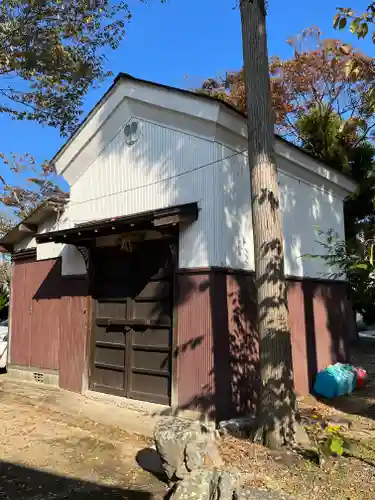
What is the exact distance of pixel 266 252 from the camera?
5770mm

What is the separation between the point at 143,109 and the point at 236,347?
4389 mm

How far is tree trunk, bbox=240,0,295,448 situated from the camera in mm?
5547

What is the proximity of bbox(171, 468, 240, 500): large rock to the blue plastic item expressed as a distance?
4642mm

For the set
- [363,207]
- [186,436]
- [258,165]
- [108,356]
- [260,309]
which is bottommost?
[186,436]

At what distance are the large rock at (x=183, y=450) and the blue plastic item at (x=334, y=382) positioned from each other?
4.00 meters

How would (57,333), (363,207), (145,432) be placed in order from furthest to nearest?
1. (363,207)
2. (57,333)
3. (145,432)

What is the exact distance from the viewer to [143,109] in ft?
26.8

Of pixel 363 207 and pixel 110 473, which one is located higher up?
pixel 363 207

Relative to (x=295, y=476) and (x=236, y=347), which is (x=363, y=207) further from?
(x=295, y=476)

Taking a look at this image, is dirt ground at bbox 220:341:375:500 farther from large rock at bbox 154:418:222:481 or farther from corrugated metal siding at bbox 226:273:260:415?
corrugated metal siding at bbox 226:273:260:415

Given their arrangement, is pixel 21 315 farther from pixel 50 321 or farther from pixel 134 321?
pixel 134 321

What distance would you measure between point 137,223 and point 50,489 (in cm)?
386

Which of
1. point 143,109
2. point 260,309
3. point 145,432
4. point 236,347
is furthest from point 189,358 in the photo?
point 143,109

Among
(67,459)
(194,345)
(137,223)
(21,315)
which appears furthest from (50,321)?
(67,459)
